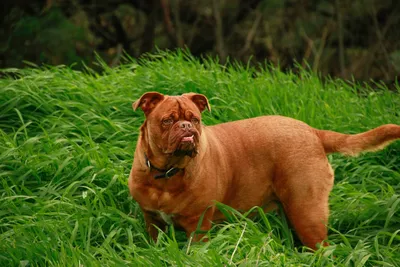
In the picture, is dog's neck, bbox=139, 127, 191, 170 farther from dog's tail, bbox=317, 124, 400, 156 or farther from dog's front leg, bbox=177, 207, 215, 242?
dog's tail, bbox=317, 124, 400, 156

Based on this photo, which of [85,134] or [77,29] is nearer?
[85,134]

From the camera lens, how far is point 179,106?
4.87 meters

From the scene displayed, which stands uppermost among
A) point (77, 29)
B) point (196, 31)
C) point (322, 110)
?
point (322, 110)

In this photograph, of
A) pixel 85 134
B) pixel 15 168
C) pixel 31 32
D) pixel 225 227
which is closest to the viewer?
pixel 225 227

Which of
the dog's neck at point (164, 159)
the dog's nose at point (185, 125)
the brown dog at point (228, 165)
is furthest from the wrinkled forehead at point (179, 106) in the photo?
the dog's neck at point (164, 159)

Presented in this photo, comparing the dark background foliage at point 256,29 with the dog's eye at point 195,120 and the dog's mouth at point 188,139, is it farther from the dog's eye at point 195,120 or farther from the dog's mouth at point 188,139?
the dog's mouth at point 188,139

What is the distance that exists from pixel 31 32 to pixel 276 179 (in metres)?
7.26

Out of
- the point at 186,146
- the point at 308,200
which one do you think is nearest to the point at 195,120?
the point at 186,146

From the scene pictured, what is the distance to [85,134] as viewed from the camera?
20.1 ft

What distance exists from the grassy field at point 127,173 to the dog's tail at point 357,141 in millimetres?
353

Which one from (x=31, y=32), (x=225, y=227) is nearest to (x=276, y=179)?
(x=225, y=227)

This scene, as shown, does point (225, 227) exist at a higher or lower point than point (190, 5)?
higher

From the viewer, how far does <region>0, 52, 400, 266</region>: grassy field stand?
187 inches

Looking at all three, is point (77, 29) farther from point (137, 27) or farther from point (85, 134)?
point (85, 134)
